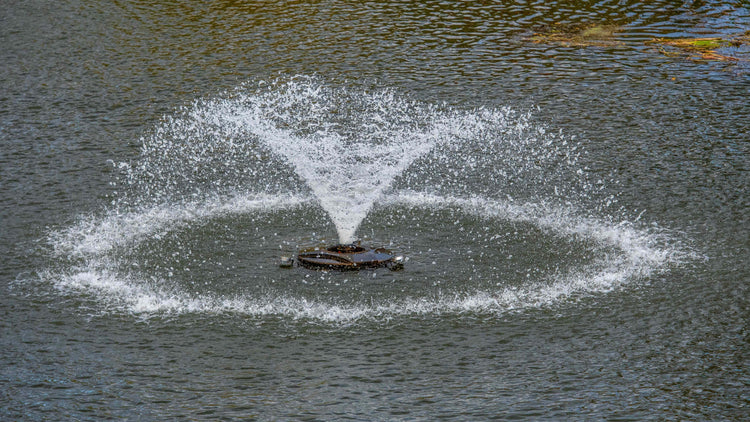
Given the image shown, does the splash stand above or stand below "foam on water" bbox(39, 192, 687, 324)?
above

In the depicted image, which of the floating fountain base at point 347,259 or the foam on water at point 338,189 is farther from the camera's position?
the floating fountain base at point 347,259

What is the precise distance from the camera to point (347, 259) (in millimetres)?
23141

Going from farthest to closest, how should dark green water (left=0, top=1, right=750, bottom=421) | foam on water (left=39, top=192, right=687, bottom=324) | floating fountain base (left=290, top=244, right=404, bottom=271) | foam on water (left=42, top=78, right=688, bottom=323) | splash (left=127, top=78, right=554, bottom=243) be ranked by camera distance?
splash (left=127, top=78, right=554, bottom=243)
floating fountain base (left=290, top=244, right=404, bottom=271)
foam on water (left=42, top=78, right=688, bottom=323)
foam on water (left=39, top=192, right=687, bottom=324)
dark green water (left=0, top=1, right=750, bottom=421)

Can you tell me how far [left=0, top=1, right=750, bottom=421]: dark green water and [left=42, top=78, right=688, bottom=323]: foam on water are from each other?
92 mm

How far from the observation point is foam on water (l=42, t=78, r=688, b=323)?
2225 centimetres

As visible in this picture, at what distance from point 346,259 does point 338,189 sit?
16.9 feet

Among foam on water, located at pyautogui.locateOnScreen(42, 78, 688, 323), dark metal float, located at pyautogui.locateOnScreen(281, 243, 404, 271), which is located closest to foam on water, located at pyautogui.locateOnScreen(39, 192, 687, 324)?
foam on water, located at pyautogui.locateOnScreen(42, 78, 688, 323)

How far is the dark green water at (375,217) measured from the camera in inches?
760

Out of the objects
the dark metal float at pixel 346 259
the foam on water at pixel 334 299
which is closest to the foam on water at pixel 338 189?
the foam on water at pixel 334 299

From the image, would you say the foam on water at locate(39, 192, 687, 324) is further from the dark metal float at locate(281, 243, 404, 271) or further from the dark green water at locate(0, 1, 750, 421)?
the dark metal float at locate(281, 243, 404, 271)

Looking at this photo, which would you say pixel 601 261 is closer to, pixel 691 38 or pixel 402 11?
pixel 691 38

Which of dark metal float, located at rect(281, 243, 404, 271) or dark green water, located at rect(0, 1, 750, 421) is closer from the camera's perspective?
dark green water, located at rect(0, 1, 750, 421)

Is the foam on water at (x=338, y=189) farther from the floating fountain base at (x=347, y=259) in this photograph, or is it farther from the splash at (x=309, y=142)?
the floating fountain base at (x=347, y=259)

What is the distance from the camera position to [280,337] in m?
20.7
